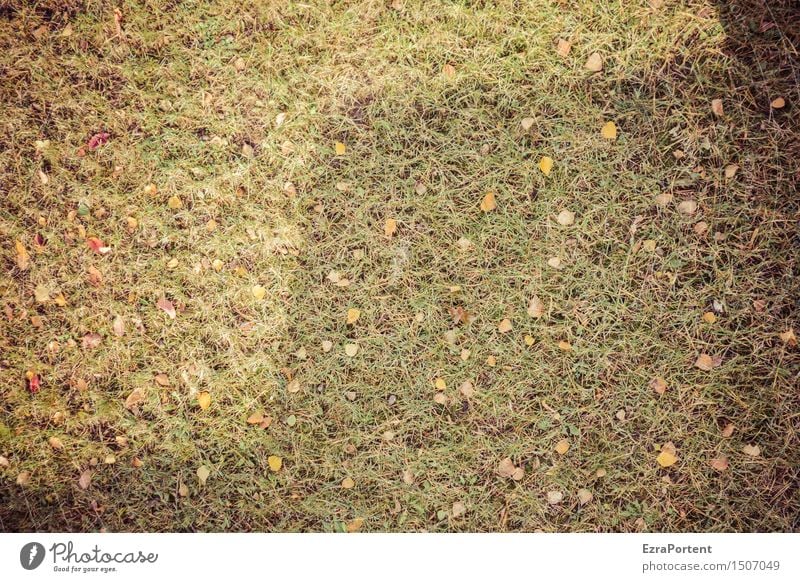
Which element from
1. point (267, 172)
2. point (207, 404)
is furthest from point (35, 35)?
point (207, 404)

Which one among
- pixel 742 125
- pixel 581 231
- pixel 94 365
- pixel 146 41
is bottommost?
pixel 94 365

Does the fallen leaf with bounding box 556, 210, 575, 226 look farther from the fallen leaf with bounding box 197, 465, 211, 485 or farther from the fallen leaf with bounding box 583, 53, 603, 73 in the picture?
the fallen leaf with bounding box 197, 465, 211, 485

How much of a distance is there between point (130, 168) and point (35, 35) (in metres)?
0.91

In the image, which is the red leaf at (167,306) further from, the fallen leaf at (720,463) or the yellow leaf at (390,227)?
the fallen leaf at (720,463)

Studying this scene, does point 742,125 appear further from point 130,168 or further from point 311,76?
point 130,168

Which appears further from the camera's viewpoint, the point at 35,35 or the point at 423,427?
the point at 35,35

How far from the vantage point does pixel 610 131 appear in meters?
2.66

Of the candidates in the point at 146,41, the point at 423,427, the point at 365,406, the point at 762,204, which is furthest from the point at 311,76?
the point at 762,204

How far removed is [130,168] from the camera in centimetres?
280

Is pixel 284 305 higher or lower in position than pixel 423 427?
higher

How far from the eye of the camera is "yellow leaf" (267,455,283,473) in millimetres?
2652

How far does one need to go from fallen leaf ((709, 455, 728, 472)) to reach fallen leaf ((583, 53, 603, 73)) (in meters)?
2.01

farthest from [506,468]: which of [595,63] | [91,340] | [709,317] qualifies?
[91,340]

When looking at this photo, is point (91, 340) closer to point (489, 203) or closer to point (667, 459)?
point (489, 203)
